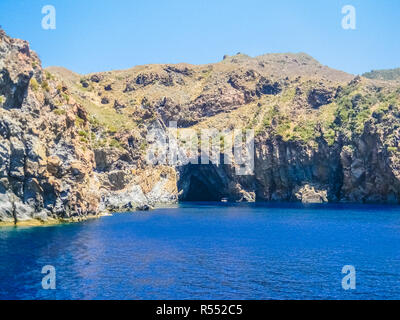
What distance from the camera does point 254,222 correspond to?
82.0 m

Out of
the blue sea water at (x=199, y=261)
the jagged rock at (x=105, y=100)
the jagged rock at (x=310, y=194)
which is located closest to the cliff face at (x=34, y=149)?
the blue sea water at (x=199, y=261)

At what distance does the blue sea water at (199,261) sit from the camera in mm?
32000

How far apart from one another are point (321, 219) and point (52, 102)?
57412 mm

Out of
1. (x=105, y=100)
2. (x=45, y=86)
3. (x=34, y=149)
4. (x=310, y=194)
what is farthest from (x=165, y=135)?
(x=34, y=149)

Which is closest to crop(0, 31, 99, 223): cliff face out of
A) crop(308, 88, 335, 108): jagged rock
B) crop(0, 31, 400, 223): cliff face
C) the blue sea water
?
crop(0, 31, 400, 223): cliff face

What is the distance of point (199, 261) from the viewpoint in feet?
142

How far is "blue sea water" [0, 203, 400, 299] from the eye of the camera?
3200 cm

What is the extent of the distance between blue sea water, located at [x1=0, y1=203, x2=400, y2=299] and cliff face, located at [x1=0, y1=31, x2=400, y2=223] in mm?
11916

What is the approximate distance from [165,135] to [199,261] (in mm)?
108974

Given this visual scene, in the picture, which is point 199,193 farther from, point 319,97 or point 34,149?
point 34,149

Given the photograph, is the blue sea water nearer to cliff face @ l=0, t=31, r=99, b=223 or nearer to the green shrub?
cliff face @ l=0, t=31, r=99, b=223

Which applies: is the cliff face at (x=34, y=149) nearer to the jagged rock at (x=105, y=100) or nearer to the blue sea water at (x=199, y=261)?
the blue sea water at (x=199, y=261)

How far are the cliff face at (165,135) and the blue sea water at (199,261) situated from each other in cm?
1192
